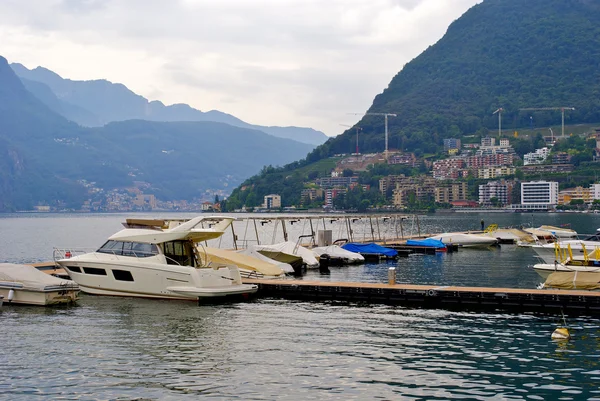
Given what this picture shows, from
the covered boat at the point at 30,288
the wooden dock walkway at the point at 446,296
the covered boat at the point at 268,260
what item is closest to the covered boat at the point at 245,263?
the covered boat at the point at 268,260

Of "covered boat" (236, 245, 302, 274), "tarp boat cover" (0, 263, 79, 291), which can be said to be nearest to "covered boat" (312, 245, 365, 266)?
"covered boat" (236, 245, 302, 274)

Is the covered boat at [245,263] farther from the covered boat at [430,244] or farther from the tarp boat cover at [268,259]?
the covered boat at [430,244]

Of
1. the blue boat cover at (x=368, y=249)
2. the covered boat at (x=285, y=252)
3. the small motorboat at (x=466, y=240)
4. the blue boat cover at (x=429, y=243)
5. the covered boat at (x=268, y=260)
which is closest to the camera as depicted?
the covered boat at (x=268, y=260)

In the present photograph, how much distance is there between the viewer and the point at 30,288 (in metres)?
33.3

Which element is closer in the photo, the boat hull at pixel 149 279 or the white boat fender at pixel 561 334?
the white boat fender at pixel 561 334

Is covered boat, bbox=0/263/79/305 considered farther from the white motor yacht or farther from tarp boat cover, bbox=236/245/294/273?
tarp boat cover, bbox=236/245/294/273

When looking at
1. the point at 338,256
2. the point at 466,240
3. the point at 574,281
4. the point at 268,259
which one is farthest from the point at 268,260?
the point at 466,240

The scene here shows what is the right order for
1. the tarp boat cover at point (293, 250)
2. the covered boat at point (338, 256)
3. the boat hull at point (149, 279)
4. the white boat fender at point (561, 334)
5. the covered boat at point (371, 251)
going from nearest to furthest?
the white boat fender at point (561, 334)
the boat hull at point (149, 279)
the tarp boat cover at point (293, 250)
the covered boat at point (338, 256)
the covered boat at point (371, 251)

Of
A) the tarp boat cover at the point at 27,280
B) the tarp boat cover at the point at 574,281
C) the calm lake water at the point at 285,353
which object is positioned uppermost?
the tarp boat cover at the point at 27,280

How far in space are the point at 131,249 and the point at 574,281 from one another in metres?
21.4

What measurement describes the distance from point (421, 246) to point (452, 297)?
124 ft

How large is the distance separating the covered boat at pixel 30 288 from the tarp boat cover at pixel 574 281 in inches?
905

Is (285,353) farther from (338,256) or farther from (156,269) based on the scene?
(338,256)

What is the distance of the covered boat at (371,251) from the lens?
205 ft
